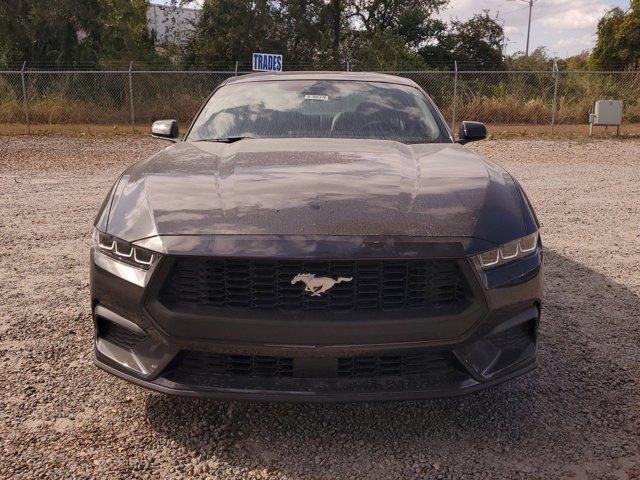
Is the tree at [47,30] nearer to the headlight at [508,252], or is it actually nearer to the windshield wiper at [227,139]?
the windshield wiper at [227,139]

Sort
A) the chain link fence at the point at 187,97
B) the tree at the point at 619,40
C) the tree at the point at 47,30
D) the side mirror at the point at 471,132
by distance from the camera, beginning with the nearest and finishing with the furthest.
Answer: the side mirror at the point at 471,132 < the chain link fence at the point at 187,97 < the tree at the point at 47,30 < the tree at the point at 619,40

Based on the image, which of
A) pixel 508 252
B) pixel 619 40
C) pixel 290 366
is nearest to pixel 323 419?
pixel 290 366

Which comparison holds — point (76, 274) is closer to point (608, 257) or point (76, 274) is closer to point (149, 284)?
point (149, 284)

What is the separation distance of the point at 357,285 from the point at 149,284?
77 cm

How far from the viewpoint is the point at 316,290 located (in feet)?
7.61

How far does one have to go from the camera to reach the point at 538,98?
20.6 meters

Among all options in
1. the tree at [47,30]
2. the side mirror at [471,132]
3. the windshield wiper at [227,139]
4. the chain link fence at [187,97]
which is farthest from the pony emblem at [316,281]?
the tree at [47,30]

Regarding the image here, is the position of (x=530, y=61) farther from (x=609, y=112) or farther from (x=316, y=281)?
(x=316, y=281)

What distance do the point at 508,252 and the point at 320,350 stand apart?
845mm

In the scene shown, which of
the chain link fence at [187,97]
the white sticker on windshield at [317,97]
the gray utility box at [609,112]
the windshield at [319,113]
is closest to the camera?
the windshield at [319,113]

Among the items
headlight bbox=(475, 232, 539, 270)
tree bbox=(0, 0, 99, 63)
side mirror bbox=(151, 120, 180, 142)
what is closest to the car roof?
side mirror bbox=(151, 120, 180, 142)

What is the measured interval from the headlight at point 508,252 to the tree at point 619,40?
32.5 metres

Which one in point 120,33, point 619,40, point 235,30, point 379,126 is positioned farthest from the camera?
point 619,40

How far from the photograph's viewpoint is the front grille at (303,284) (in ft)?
7.64
